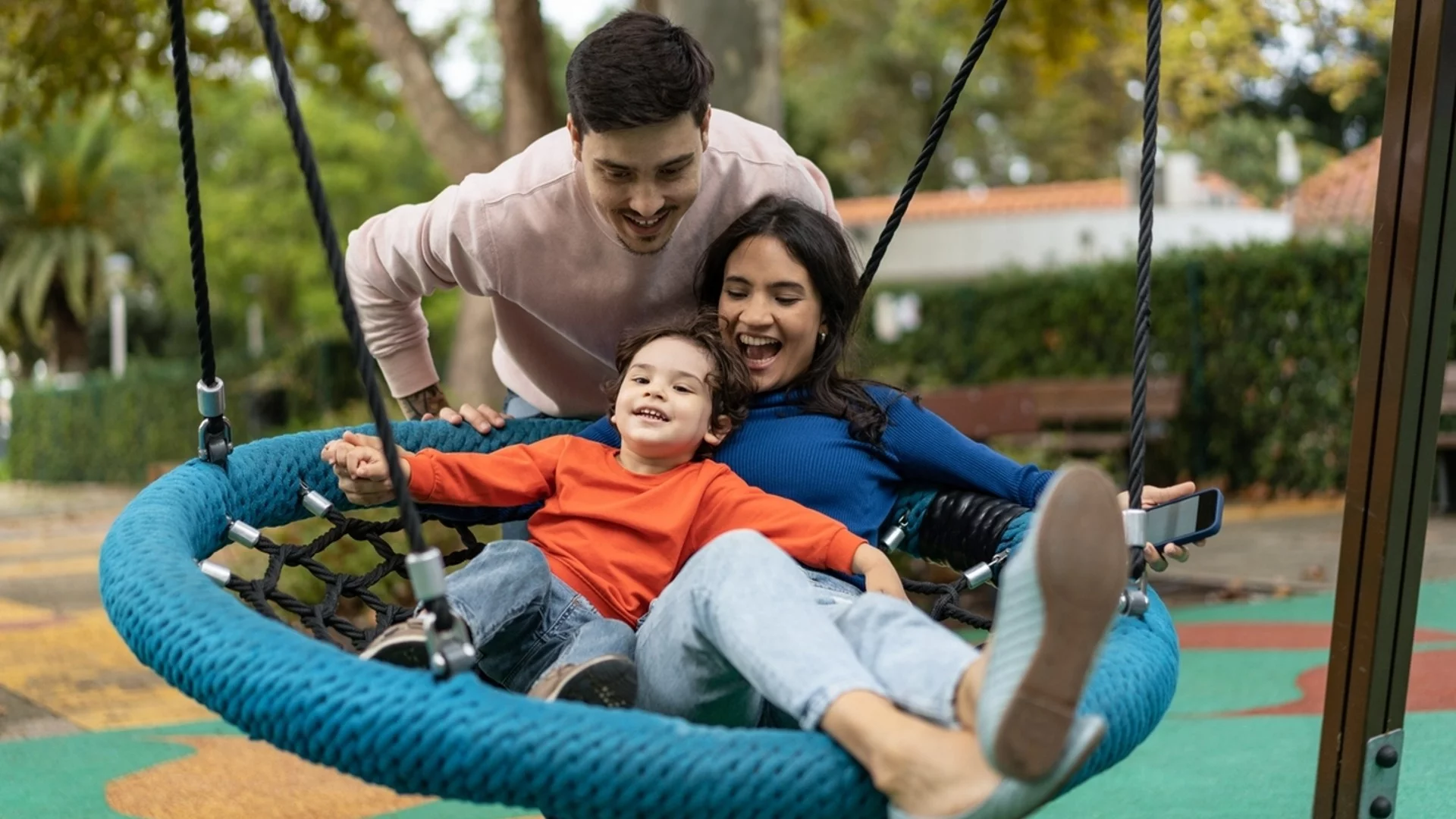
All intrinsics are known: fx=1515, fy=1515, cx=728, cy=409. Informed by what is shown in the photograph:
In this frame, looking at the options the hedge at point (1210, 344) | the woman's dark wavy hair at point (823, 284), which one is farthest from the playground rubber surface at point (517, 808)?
the hedge at point (1210, 344)

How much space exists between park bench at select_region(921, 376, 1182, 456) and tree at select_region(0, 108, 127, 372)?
71.7 feet

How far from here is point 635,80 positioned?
6.97 feet

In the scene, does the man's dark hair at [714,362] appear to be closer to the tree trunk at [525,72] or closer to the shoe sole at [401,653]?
the shoe sole at [401,653]

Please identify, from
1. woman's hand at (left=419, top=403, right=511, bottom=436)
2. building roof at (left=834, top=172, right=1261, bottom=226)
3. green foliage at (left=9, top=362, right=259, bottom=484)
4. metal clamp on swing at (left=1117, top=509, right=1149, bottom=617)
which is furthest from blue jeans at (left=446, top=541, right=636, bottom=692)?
building roof at (left=834, top=172, right=1261, bottom=226)

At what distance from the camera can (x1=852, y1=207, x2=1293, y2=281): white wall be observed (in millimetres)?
23016

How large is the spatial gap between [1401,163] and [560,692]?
4.53 ft

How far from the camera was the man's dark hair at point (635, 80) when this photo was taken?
213 cm

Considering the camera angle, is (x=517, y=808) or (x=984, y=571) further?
(x=984, y=571)

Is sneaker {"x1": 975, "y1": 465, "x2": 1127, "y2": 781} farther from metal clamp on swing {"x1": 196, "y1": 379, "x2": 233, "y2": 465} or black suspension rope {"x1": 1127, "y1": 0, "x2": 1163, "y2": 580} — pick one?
metal clamp on swing {"x1": 196, "y1": 379, "x2": 233, "y2": 465}

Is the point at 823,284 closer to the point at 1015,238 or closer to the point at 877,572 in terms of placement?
the point at 877,572

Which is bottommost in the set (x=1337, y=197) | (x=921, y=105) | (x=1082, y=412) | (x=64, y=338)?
(x=64, y=338)

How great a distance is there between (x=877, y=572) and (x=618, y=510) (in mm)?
391

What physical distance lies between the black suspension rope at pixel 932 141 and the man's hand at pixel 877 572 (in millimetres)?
463

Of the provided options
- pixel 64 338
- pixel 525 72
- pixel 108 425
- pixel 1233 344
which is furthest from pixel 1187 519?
pixel 64 338
